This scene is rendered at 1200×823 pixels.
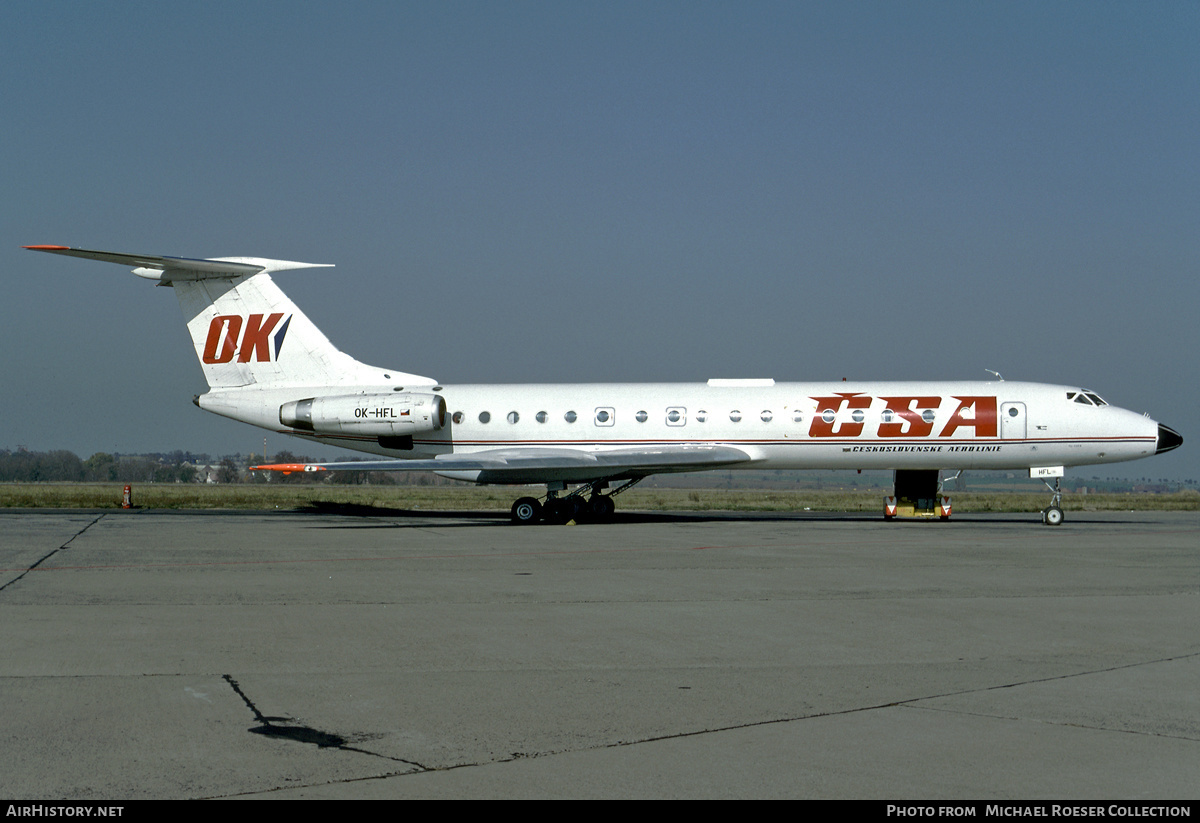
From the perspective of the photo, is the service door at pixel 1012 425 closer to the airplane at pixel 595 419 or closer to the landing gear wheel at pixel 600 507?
the airplane at pixel 595 419

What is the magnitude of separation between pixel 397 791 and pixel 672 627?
16.8 ft

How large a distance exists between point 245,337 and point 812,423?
14.8m

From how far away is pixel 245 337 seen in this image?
93.0 feet

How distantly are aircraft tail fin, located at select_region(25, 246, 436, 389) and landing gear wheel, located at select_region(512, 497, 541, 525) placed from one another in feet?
19.0

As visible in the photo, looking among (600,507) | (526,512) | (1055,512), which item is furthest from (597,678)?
(1055,512)

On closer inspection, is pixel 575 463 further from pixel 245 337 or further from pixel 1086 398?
pixel 1086 398

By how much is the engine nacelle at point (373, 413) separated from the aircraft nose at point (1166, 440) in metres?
17.8

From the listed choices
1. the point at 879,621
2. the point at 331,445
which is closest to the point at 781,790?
the point at 879,621

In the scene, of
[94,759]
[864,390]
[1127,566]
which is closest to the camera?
[94,759]

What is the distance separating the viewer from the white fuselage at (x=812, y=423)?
2611 centimetres

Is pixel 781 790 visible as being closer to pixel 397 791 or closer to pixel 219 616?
pixel 397 791

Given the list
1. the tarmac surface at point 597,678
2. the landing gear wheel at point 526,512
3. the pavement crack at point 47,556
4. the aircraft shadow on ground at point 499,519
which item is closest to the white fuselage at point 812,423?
the aircraft shadow on ground at point 499,519

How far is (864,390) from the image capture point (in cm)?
2680

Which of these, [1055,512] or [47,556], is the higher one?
[1055,512]
